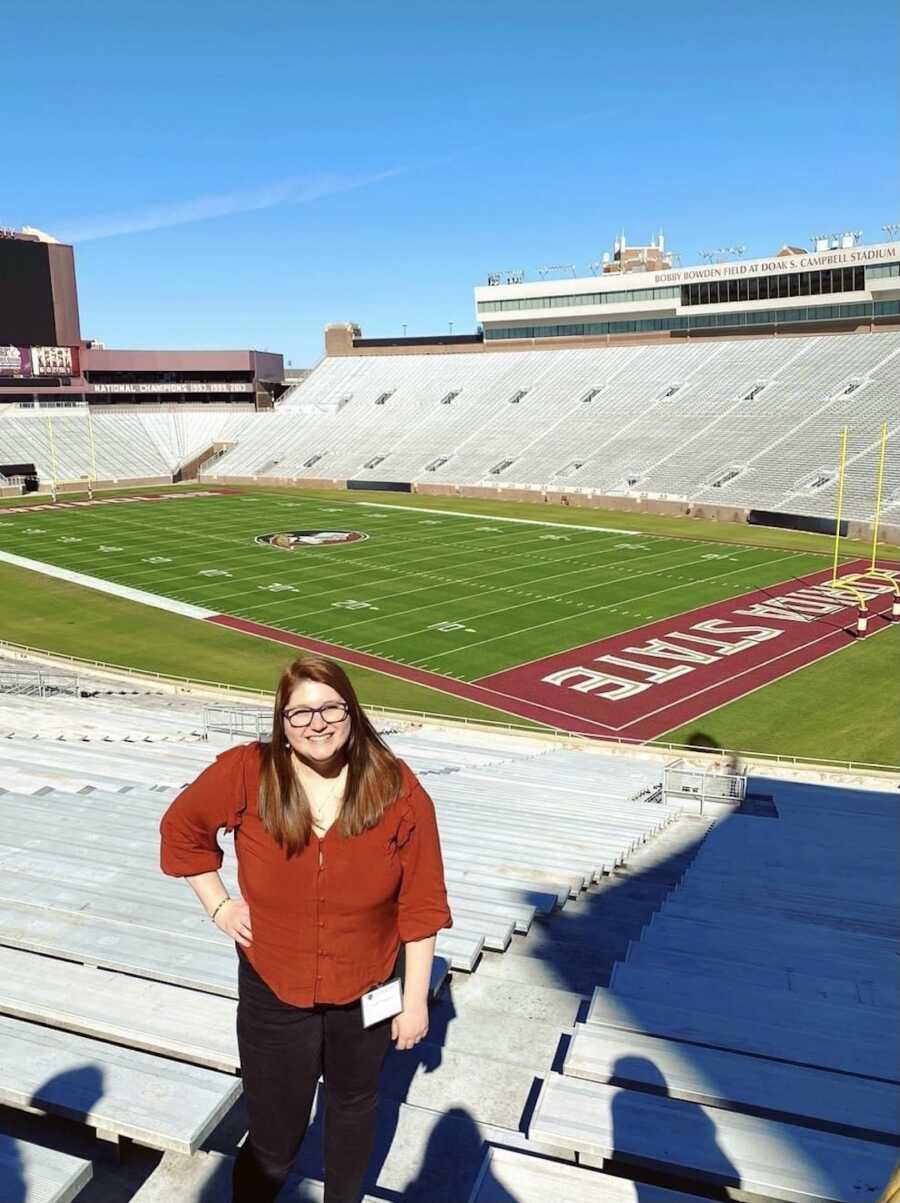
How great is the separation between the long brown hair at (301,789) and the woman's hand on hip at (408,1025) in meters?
0.64

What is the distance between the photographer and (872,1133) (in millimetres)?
3379

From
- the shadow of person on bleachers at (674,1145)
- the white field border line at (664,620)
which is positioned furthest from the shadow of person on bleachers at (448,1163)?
the white field border line at (664,620)

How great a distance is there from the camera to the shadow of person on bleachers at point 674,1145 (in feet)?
10.0

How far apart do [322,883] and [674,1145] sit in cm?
158

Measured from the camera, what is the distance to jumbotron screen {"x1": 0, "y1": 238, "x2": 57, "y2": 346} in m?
62.5

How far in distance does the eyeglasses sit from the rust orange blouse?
0.24m

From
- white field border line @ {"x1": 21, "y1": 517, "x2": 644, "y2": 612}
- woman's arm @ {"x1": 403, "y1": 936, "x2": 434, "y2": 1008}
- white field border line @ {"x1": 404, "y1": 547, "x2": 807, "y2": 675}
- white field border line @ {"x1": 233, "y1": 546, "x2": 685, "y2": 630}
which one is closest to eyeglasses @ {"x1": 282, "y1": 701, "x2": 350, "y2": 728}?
woman's arm @ {"x1": 403, "y1": 936, "x2": 434, "y2": 1008}

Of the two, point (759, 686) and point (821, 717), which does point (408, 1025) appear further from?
point (759, 686)

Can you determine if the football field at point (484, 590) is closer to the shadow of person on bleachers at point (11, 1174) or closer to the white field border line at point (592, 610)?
the white field border line at point (592, 610)

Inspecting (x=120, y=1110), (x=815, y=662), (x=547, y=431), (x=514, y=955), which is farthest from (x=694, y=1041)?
(x=547, y=431)

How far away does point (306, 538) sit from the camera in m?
41.1

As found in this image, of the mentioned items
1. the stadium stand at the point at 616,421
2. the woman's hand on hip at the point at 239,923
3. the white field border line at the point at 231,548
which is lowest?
the white field border line at the point at 231,548

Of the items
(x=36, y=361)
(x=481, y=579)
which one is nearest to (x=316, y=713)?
(x=481, y=579)

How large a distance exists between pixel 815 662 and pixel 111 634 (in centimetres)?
1878
